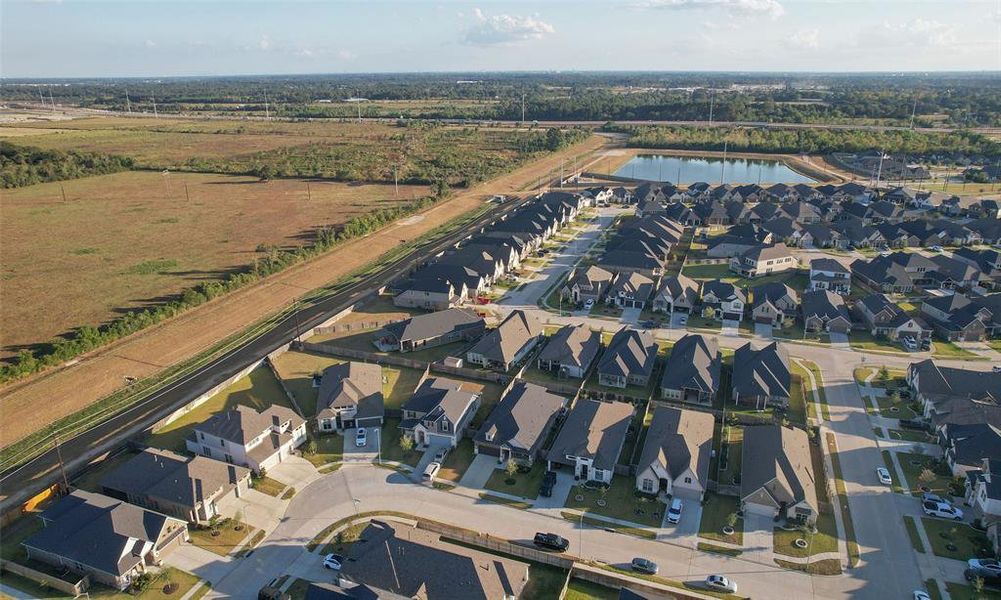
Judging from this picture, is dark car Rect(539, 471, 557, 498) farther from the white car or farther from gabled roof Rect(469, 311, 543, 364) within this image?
the white car

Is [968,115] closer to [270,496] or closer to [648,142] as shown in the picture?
Result: [648,142]

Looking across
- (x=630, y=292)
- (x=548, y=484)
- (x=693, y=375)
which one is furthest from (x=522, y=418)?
(x=630, y=292)

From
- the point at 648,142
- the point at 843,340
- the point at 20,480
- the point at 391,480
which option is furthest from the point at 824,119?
the point at 20,480

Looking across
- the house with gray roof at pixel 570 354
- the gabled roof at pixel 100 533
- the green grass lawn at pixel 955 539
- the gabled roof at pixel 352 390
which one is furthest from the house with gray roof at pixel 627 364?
the gabled roof at pixel 100 533

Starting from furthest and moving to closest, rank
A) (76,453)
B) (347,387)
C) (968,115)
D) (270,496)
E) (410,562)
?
(968,115) < (347,387) < (76,453) < (270,496) < (410,562)

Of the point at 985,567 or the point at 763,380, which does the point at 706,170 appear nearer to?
the point at 763,380

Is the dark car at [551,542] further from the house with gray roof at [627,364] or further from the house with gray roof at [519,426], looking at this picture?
the house with gray roof at [627,364]
